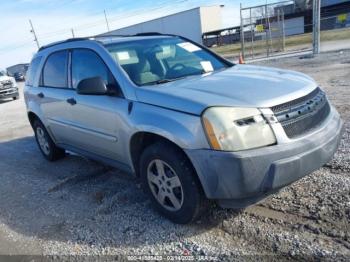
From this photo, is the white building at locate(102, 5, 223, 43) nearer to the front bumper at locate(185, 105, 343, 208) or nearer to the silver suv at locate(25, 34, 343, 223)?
the silver suv at locate(25, 34, 343, 223)

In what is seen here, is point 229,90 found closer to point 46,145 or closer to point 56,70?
point 56,70

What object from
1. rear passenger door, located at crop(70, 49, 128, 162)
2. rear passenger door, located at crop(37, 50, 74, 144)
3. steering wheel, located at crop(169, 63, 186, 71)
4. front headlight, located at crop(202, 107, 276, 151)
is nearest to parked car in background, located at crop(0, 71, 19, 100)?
rear passenger door, located at crop(37, 50, 74, 144)

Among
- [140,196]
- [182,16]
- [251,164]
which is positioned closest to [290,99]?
[251,164]

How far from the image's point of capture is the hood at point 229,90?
9.77 feet

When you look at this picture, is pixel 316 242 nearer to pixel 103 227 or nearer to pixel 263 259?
pixel 263 259

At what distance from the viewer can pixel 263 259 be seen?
2.80m

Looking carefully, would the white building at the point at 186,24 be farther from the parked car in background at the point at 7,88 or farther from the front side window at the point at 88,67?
the front side window at the point at 88,67

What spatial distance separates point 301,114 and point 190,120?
952 millimetres

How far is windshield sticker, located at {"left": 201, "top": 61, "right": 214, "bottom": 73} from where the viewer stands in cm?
422

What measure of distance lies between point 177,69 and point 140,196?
1523 mm

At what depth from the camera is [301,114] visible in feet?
10.1

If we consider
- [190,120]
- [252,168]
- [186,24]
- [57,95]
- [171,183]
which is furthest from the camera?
[186,24]

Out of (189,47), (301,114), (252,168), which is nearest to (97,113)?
(189,47)

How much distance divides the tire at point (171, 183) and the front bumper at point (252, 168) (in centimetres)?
15
